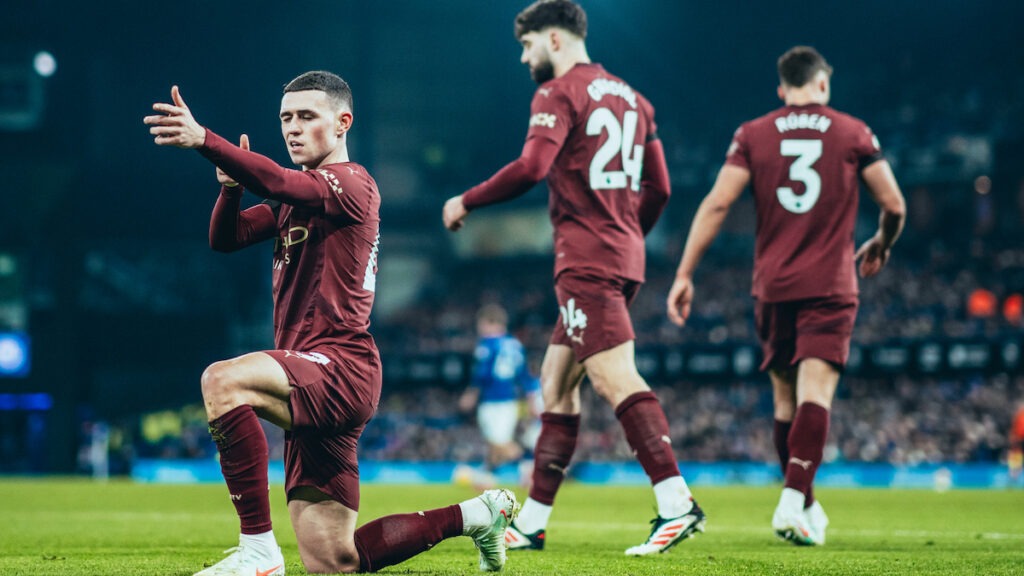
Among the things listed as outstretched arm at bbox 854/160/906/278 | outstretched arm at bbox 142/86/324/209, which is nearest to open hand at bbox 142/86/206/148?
outstretched arm at bbox 142/86/324/209

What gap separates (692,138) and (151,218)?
1728 centimetres

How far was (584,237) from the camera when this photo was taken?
213 inches

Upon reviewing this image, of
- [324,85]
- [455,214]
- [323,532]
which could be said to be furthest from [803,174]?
[323,532]

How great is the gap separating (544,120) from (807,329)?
183 cm

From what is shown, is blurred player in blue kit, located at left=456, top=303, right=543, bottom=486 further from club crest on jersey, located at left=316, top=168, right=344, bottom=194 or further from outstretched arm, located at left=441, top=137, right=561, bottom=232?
club crest on jersey, located at left=316, top=168, right=344, bottom=194

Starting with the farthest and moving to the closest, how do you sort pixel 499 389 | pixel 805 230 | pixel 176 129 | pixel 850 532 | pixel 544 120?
pixel 499 389
pixel 850 532
pixel 805 230
pixel 544 120
pixel 176 129

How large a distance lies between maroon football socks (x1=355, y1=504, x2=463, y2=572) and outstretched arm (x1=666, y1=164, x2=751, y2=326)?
6.87 feet

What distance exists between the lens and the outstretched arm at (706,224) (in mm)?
5777

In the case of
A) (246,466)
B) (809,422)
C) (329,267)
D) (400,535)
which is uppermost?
(329,267)

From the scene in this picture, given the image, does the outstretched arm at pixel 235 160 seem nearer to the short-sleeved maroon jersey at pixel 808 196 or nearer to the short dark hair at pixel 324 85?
the short dark hair at pixel 324 85

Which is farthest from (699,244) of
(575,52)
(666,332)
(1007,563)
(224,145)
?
(666,332)

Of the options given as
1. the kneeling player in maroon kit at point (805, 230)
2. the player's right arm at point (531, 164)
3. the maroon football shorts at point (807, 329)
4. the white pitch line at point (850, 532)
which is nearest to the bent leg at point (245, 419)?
the player's right arm at point (531, 164)

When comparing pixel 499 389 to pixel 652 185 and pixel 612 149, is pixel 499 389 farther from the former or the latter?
pixel 612 149

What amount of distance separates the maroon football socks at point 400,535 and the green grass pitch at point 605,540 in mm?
223
